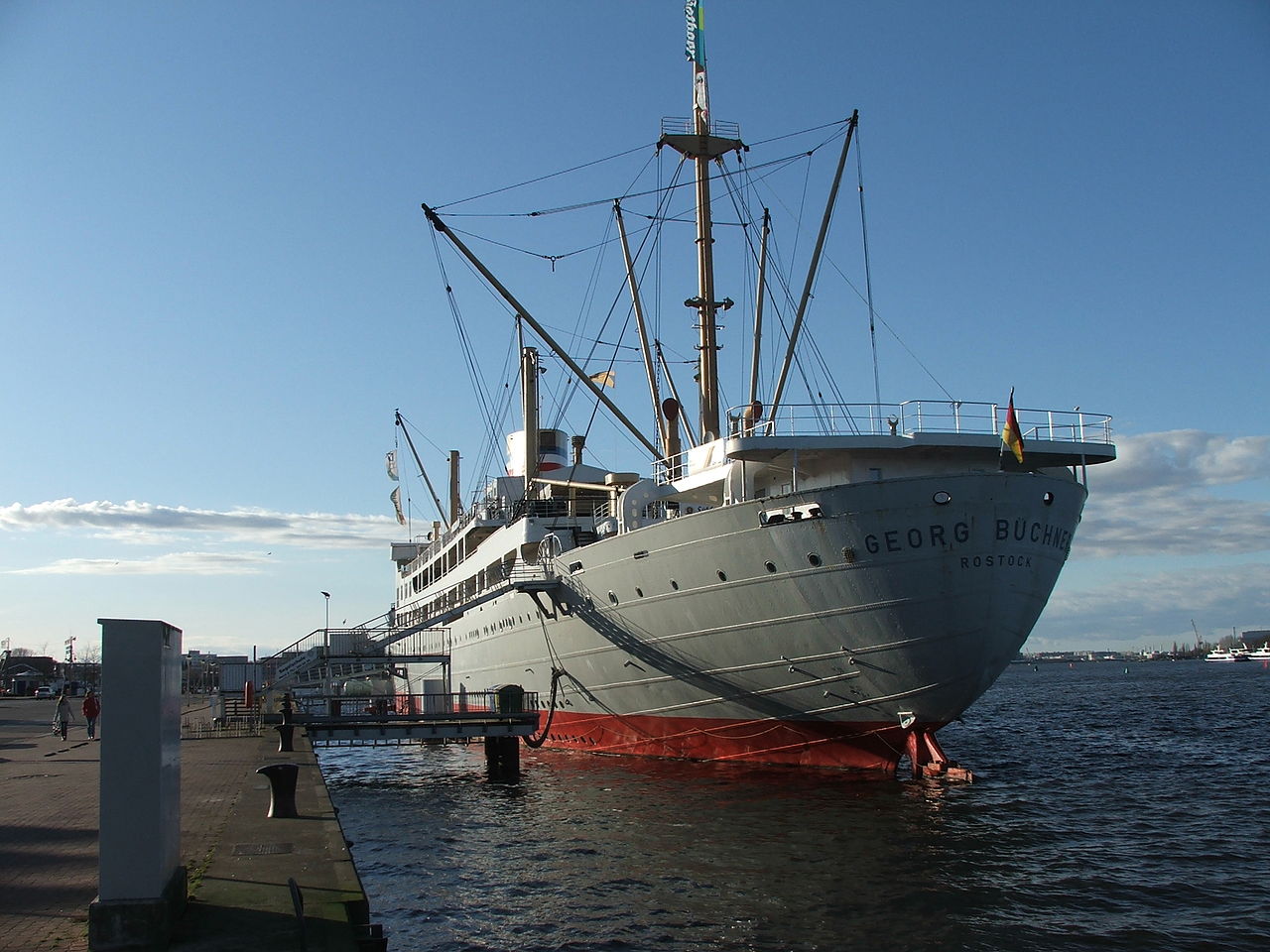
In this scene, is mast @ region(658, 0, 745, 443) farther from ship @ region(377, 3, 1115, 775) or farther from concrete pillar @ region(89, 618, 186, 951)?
concrete pillar @ region(89, 618, 186, 951)

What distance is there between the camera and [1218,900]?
1364 cm

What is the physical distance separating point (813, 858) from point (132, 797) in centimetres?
1019

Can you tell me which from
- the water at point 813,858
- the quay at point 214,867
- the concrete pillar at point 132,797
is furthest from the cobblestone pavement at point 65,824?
the water at point 813,858

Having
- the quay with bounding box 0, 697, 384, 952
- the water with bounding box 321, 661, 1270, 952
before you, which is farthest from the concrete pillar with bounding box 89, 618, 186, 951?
the water with bounding box 321, 661, 1270, 952

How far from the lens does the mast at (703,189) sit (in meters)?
30.7

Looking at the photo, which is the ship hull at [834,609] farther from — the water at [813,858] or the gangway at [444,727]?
the gangway at [444,727]

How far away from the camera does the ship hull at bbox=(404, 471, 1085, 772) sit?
19812 mm

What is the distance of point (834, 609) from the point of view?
20.5 meters

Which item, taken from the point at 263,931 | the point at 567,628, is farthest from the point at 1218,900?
the point at 567,628

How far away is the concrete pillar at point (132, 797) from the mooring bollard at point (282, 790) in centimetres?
616

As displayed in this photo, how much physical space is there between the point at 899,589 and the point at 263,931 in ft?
45.0

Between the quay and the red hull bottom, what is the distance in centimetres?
860

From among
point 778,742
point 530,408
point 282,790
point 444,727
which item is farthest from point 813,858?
point 530,408

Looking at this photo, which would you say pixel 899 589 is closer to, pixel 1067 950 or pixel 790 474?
pixel 790 474
